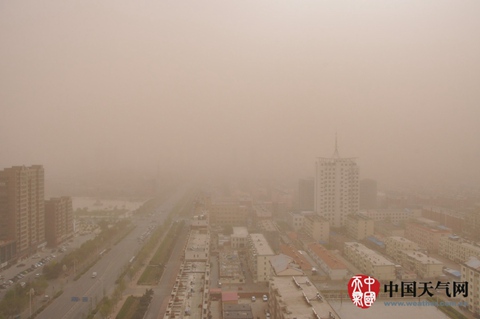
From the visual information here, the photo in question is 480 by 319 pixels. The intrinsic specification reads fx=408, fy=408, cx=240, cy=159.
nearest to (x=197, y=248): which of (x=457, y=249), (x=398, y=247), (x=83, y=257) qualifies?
(x=83, y=257)

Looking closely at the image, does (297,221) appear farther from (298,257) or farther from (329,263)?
(329,263)

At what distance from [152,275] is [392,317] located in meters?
3.78

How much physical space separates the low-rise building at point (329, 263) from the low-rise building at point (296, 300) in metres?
1.74

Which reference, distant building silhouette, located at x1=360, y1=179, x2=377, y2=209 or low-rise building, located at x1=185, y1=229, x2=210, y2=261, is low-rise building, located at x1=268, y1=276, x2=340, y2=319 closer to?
low-rise building, located at x1=185, y1=229, x2=210, y2=261

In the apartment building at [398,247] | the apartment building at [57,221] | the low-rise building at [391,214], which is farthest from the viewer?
the low-rise building at [391,214]

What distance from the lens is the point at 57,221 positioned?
8938mm

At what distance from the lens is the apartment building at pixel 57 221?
876 centimetres

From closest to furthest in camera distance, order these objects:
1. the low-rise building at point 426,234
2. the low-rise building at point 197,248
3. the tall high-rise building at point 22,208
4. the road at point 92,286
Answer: the road at point 92,286 < the low-rise building at point 197,248 < the tall high-rise building at point 22,208 < the low-rise building at point 426,234

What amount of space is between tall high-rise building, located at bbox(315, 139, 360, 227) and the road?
4833mm

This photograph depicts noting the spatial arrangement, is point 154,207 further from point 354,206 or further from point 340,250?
point 340,250

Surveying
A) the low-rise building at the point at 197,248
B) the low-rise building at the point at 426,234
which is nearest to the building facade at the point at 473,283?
the low-rise building at the point at 426,234

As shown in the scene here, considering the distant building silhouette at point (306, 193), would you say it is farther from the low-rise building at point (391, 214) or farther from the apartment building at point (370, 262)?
the apartment building at point (370, 262)

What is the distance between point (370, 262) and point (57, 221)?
6.56 meters

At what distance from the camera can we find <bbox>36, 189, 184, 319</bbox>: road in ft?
17.0
